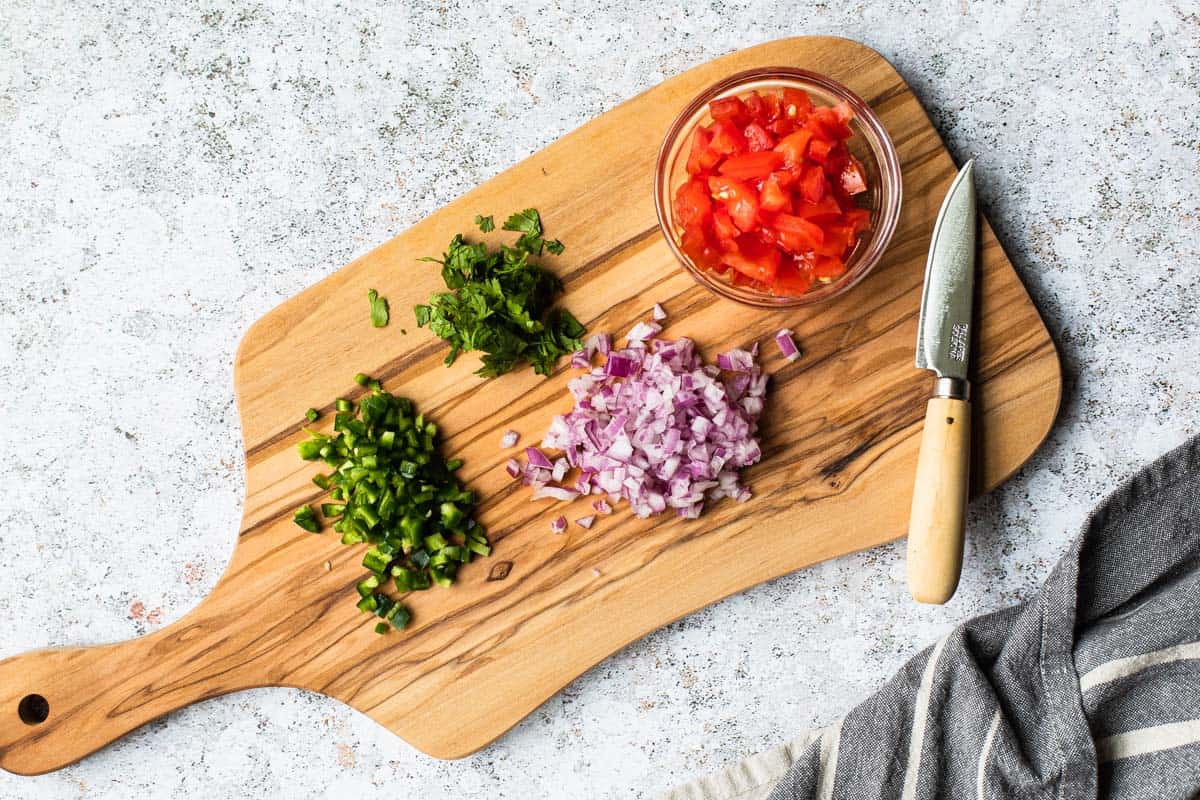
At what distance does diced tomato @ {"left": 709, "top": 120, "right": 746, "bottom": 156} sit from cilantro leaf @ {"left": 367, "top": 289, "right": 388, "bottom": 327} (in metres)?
0.72

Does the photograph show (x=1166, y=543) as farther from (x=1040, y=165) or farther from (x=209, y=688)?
(x=209, y=688)

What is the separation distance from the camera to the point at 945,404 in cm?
162

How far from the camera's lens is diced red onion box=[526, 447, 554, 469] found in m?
1.73

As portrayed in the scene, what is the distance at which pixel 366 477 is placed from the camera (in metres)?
1.68

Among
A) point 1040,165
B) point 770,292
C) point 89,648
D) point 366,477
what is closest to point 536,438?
point 366,477

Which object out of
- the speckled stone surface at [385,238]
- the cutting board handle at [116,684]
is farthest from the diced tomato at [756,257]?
the cutting board handle at [116,684]

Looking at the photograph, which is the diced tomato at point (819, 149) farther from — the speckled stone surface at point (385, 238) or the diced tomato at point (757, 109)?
the speckled stone surface at point (385, 238)

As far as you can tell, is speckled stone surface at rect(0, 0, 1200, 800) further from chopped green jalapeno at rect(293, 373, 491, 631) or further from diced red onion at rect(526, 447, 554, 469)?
diced red onion at rect(526, 447, 554, 469)

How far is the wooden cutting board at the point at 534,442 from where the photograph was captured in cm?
171

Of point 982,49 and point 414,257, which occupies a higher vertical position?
point 414,257

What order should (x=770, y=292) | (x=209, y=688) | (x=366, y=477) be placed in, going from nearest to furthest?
(x=770, y=292) < (x=366, y=477) < (x=209, y=688)

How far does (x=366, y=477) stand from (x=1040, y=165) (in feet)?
4.89

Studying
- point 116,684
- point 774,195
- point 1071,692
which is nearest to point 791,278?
point 774,195

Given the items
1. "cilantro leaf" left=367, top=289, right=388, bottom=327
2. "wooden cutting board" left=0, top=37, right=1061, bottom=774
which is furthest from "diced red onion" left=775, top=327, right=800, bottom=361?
"cilantro leaf" left=367, top=289, right=388, bottom=327
